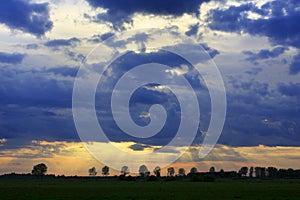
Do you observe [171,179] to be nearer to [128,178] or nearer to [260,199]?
[128,178]

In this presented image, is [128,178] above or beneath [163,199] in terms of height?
above

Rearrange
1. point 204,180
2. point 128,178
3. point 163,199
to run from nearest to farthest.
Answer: point 163,199
point 204,180
point 128,178

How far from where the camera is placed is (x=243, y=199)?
171ft

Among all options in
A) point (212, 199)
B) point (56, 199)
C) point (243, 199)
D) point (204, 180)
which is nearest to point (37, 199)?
point (56, 199)

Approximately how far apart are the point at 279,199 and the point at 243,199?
3.87 m

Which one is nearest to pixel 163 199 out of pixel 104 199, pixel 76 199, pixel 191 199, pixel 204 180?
pixel 191 199

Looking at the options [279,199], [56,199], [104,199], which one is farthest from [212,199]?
[56,199]

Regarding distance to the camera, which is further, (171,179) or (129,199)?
(171,179)

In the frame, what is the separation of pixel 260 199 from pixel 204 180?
118 metres

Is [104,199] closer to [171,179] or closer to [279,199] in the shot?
[279,199]

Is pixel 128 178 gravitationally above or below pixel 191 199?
above

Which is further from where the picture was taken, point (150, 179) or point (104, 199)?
point (150, 179)

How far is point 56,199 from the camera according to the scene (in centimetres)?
5188

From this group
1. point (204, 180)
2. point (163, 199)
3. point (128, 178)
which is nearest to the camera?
point (163, 199)
